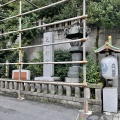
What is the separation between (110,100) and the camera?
3.18 metres

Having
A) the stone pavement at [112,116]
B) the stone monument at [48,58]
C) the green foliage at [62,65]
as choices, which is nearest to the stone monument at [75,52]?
the green foliage at [62,65]

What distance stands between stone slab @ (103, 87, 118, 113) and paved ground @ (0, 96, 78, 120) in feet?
1.98

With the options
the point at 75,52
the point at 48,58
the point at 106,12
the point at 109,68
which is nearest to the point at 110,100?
the point at 109,68

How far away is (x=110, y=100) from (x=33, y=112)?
1.49m

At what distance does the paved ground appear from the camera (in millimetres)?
2680

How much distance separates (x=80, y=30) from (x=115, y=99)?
6.27ft

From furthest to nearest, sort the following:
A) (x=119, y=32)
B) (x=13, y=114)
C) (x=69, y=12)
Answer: (x=69, y=12)
(x=119, y=32)
(x=13, y=114)

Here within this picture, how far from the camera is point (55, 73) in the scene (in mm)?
5344

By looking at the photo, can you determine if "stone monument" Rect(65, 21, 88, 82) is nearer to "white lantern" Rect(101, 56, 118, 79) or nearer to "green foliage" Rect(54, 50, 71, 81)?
"green foliage" Rect(54, 50, 71, 81)

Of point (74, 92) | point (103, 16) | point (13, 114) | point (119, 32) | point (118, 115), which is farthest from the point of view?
point (119, 32)

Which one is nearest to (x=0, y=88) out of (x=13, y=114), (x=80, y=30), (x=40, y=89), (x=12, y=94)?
(x=12, y=94)

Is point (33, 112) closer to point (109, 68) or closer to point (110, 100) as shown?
point (110, 100)

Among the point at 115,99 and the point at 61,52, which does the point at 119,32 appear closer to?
the point at 61,52

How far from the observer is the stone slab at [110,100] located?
316cm
